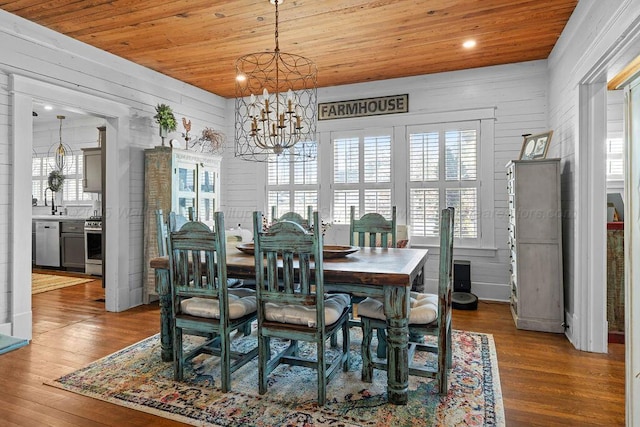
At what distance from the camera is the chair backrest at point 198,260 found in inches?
97.1

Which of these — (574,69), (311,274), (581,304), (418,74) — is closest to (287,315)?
(311,274)

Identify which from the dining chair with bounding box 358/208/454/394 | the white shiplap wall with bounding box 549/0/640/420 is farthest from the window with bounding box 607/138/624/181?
the dining chair with bounding box 358/208/454/394

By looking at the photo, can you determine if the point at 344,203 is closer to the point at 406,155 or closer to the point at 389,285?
the point at 406,155

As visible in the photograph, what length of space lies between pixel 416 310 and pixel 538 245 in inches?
74.7

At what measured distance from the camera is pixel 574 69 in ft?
11.0

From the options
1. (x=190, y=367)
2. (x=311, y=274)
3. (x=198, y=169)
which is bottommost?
(x=190, y=367)

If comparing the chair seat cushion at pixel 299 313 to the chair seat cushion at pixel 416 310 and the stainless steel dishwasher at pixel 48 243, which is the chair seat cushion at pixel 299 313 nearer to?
the chair seat cushion at pixel 416 310

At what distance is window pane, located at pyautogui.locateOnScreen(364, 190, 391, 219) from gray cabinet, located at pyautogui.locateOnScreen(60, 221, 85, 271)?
474 centimetres

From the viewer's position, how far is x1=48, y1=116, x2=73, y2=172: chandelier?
7438mm

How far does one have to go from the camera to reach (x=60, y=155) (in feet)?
24.6

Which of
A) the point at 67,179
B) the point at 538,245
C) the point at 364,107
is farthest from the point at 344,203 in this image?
the point at 67,179

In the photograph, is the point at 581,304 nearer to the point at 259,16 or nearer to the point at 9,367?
the point at 259,16

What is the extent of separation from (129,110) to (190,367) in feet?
10.0

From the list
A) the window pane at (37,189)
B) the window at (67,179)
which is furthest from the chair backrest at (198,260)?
the window pane at (37,189)
